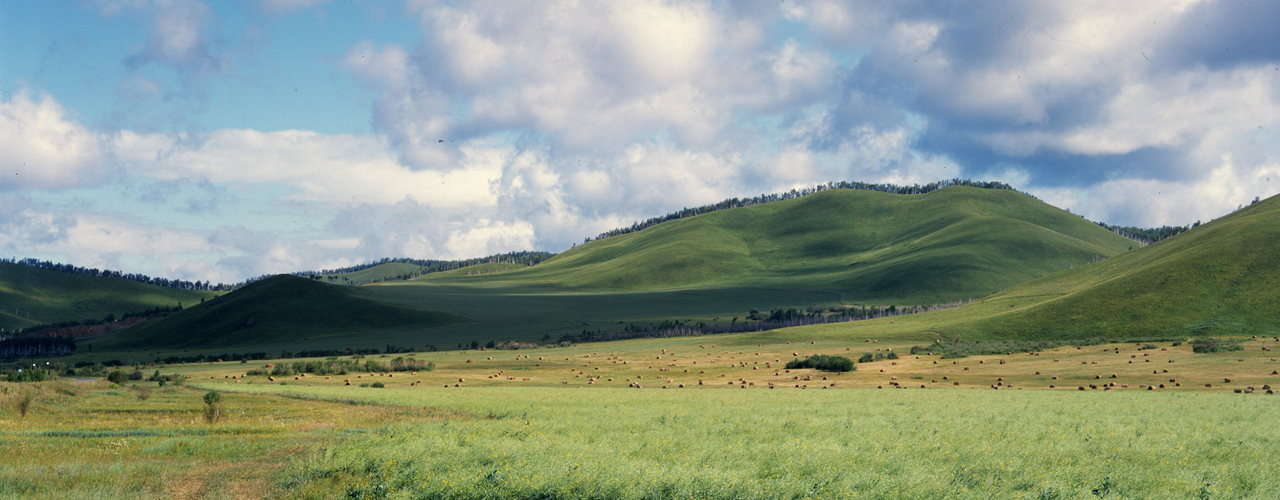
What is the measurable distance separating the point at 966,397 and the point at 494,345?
101 metres

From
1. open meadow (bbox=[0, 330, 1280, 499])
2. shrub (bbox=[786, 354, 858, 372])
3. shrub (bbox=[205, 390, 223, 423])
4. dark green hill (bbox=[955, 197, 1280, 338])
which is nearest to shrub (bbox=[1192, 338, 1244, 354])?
A: dark green hill (bbox=[955, 197, 1280, 338])

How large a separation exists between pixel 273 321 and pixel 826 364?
147395 mm

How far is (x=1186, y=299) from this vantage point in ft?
370

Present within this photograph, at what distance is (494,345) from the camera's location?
135 m

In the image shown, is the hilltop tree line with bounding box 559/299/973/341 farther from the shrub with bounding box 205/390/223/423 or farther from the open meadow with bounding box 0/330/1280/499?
the shrub with bounding box 205/390/223/423

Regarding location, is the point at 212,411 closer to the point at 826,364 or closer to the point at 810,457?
the point at 810,457

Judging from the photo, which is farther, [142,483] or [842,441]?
[842,441]

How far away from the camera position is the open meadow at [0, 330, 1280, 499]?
1723 cm

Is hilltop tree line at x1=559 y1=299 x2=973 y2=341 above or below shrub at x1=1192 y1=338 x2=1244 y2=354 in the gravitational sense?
above

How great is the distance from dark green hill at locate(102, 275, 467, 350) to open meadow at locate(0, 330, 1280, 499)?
129m

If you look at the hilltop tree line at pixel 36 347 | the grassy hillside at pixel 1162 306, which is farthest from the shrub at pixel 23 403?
the hilltop tree line at pixel 36 347

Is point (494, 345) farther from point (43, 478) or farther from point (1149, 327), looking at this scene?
point (43, 478)

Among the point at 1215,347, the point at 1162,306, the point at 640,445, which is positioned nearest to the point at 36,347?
the point at 640,445

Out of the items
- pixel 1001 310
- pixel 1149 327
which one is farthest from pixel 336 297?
pixel 1149 327
